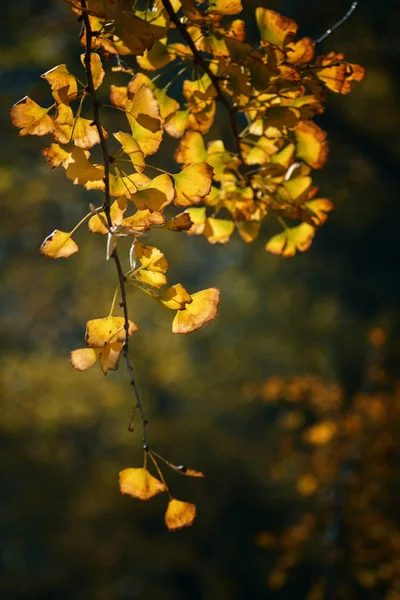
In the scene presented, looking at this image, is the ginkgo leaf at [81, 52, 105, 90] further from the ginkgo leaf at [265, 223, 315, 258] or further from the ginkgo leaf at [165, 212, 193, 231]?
the ginkgo leaf at [265, 223, 315, 258]

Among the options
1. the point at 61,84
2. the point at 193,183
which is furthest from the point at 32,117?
the point at 193,183

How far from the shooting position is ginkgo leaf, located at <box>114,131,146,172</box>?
0.57 m

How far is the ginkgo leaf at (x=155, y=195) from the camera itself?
585 mm

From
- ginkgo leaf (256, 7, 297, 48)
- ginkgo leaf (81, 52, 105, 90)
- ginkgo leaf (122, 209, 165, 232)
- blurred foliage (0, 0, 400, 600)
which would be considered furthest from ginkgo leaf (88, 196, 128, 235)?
blurred foliage (0, 0, 400, 600)

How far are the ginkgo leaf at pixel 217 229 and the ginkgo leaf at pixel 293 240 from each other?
6 centimetres

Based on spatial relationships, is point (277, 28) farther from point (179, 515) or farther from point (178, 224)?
point (179, 515)

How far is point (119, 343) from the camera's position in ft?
2.05

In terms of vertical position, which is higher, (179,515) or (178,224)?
(178,224)

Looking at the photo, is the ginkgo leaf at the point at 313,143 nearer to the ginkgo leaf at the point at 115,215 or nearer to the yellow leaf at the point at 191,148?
the yellow leaf at the point at 191,148

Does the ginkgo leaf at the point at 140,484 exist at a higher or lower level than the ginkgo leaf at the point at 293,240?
lower

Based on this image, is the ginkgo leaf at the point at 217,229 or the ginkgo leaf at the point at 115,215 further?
the ginkgo leaf at the point at 217,229

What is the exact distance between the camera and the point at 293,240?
32.6 inches

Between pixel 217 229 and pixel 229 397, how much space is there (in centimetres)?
643

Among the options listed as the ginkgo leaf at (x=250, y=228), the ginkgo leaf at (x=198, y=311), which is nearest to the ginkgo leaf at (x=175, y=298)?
the ginkgo leaf at (x=198, y=311)
